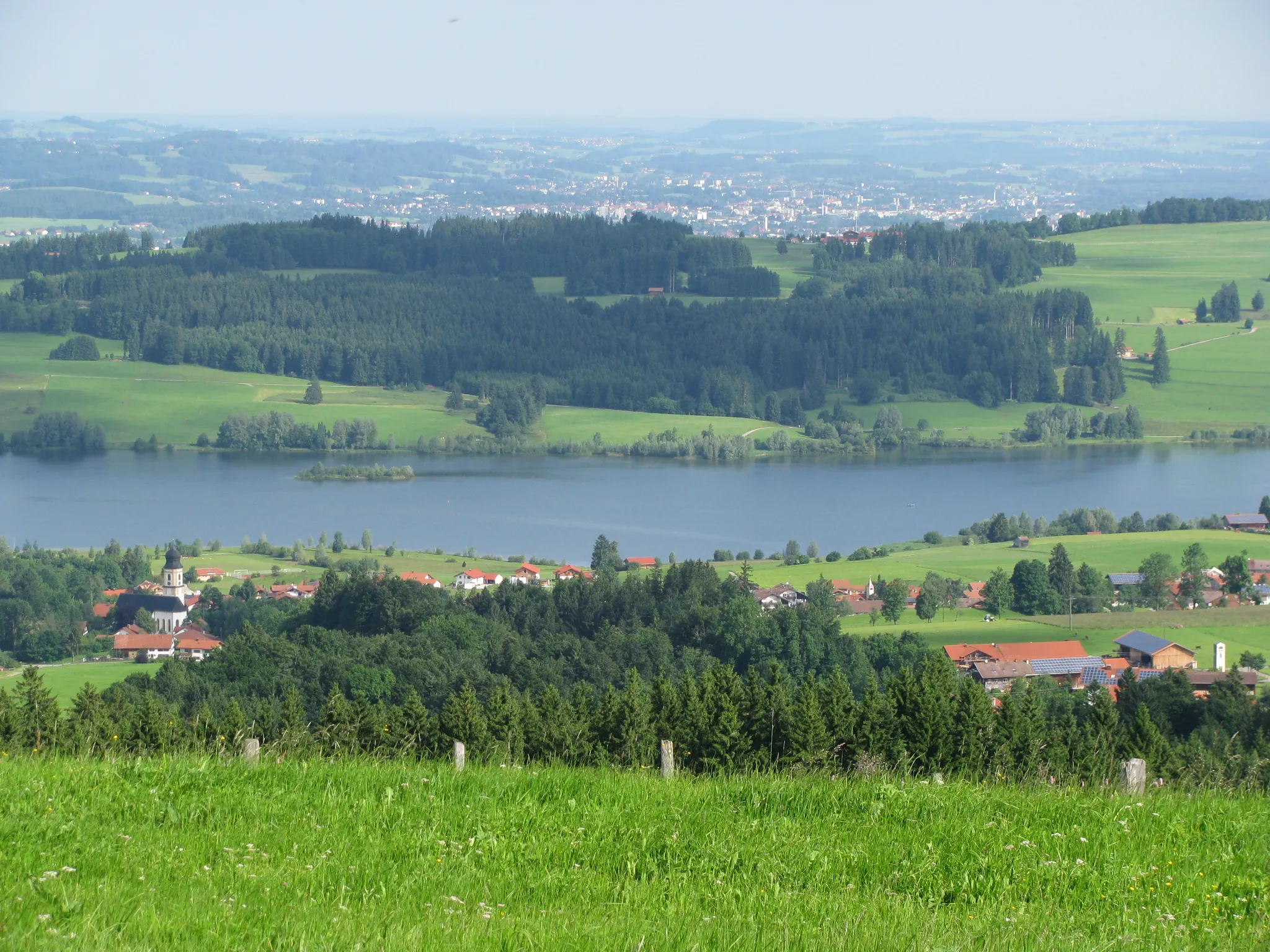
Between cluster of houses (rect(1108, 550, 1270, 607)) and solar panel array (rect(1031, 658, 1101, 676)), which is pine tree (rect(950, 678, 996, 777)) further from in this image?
cluster of houses (rect(1108, 550, 1270, 607))

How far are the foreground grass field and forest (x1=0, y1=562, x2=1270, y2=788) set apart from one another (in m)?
0.71

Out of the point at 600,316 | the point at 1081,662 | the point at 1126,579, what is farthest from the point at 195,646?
the point at 600,316

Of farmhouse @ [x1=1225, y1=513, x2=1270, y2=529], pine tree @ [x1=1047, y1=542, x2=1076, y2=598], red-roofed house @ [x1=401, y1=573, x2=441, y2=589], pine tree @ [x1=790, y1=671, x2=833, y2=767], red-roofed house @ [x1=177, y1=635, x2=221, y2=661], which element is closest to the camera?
pine tree @ [x1=790, y1=671, x2=833, y2=767]

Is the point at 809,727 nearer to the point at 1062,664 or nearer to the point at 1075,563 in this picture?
the point at 1062,664

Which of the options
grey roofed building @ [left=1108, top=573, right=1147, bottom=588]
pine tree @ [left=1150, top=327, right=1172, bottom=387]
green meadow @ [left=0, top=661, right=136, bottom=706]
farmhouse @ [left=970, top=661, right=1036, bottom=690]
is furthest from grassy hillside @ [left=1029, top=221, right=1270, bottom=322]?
green meadow @ [left=0, top=661, right=136, bottom=706]

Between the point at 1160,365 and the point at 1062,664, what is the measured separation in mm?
40935

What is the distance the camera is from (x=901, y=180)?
17150cm

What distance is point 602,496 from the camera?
151 ft

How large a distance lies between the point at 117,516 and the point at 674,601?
2116 centimetres

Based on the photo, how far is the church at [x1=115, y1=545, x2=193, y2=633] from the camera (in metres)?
29.5

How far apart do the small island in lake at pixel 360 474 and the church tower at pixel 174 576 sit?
16684 millimetres

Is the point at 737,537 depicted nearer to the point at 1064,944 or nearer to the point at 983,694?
the point at 983,694

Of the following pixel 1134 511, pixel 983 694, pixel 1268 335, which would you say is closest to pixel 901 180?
pixel 1268 335

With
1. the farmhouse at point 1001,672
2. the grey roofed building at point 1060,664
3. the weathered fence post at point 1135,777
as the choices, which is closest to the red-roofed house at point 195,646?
the farmhouse at point 1001,672
